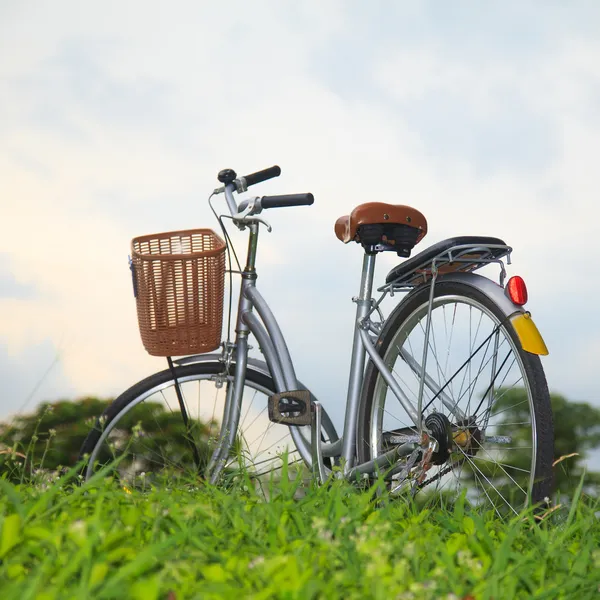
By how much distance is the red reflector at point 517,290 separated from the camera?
2.87 m

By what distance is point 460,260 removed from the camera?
3.14m

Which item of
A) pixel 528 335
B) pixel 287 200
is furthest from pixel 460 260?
pixel 287 200

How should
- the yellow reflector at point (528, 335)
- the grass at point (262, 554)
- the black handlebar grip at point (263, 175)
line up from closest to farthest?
the grass at point (262, 554)
the yellow reflector at point (528, 335)
the black handlebar grip at point (263, 175)

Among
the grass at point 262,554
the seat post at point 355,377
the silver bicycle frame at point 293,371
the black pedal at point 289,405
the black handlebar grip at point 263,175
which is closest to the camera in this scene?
the grass at point 262,554

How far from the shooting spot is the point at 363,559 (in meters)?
1.84

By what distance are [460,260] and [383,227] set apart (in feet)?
1.60

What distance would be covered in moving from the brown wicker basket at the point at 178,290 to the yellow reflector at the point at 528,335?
1.61 m

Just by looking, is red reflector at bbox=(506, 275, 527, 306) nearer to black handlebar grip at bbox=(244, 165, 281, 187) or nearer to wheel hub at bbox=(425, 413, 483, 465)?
wheel hub at bbox=(425, 413, 483, 465)

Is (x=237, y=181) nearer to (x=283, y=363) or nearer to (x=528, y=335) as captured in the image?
(x=283, y=363)

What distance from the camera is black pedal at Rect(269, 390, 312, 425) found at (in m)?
3.77

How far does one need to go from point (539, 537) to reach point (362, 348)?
57.5 inches

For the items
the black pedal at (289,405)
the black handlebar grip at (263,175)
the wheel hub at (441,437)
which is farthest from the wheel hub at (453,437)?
the black handlebar grip at (263,175)

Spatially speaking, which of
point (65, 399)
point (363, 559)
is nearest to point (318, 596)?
point (363, 559)

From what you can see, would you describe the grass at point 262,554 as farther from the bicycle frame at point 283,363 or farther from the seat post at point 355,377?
the seat post at point 355,377
